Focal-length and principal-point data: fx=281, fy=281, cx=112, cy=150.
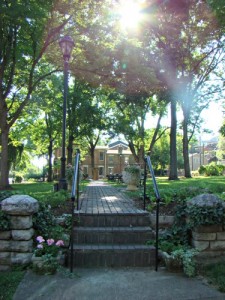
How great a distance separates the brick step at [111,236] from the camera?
15.0ft

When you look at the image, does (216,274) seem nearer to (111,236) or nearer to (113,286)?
(113,286)

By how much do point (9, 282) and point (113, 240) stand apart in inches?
66.9

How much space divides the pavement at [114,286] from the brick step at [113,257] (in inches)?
6.1

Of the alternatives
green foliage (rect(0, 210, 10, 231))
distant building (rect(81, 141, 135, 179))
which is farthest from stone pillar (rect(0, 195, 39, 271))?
distant building (rect(81, 141, 135, 179))

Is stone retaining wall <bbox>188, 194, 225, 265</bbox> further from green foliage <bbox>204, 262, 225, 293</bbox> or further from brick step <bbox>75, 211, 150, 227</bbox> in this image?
brick step <bbox>75, 211, 150, 227</bbox>

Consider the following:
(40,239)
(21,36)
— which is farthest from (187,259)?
(21,36)

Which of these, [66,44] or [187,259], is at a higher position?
[66,44]

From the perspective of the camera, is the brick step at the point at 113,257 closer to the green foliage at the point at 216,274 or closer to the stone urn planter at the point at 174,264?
the stone urn planter at the point at 174,264

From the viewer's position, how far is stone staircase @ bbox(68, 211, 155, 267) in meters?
4.17

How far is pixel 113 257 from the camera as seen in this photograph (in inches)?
165

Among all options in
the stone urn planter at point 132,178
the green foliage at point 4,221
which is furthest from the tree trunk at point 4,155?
the green foliage at point 4,221

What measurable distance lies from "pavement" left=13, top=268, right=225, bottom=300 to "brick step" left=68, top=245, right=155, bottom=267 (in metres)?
0.15

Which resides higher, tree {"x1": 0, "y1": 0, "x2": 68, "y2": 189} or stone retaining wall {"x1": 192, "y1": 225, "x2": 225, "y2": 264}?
tree {"x1": 0, "y1": 0, "x2": 68, "y2": 189}

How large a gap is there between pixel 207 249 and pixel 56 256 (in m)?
2.28
